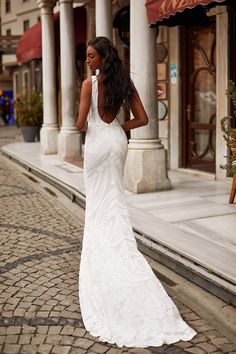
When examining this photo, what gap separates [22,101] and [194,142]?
28.7ft

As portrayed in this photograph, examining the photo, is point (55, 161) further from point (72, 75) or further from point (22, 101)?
point (22, 101)

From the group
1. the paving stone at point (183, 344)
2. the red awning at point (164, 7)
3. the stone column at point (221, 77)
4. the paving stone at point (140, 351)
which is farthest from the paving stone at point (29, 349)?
the stone column at point (221, 77)

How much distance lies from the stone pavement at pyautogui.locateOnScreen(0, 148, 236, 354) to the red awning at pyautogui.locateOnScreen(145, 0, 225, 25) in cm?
292

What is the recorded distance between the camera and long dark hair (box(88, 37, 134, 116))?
3438mm

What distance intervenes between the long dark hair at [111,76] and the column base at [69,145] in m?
8.36

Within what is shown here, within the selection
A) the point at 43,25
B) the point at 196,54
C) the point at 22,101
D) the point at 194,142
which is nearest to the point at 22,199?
the point at 194,142

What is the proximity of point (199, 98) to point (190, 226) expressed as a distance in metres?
4.83

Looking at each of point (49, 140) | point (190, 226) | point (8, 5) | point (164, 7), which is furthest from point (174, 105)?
point (8, 5)

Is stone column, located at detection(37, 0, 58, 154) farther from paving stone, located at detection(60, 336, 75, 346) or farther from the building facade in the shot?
paving stone, located at detection(60, 336, 75, 346)

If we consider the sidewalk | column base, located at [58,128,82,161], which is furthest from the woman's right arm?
column base, located at [58,128,82,161]

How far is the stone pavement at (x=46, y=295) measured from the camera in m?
3.12

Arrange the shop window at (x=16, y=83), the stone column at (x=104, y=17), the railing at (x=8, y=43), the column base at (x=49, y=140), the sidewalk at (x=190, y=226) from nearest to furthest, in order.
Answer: the sidewalk at (x=190, y=226) < the stone column at (x=104, y=17) < the column base at (x=49, y=140) < the railing at (x=8, y=43) < the shop window at (x=16, y=83)

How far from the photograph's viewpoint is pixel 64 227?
6164 mm

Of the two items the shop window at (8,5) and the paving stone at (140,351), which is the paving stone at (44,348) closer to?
the paving stone at (140,351)
